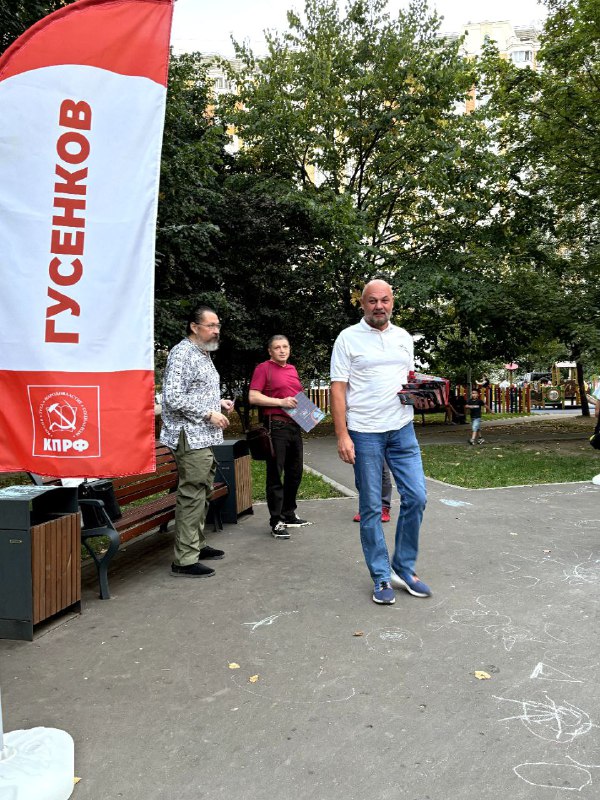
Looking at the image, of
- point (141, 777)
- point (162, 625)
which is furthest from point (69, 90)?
point (162, 625)

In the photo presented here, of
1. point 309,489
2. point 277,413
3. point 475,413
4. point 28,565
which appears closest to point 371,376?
point 277,413

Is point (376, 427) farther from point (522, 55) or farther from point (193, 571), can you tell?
point (522, 55)

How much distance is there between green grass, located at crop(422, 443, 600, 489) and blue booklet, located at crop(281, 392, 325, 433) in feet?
11.7

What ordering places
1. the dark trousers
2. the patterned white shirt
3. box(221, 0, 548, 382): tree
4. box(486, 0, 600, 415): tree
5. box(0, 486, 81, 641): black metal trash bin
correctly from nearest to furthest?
box(0, 486, 81, 641): black metal trash bin → the patterned white shirt → the dark trousers → box(486, 0, 600, 415): tree → box(221, 0, 548, 382): tree

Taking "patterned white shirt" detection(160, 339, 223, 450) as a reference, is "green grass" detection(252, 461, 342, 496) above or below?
Result: below

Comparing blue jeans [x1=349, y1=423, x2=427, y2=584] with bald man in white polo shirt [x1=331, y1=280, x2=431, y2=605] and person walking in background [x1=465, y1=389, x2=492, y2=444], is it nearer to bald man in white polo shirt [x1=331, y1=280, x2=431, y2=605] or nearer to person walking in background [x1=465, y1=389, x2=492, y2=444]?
bald man in white polo shirt [x1=331, y1=280, x2=431, y2=605]

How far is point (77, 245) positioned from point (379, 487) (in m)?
2.59

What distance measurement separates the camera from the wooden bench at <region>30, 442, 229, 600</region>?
15.2 ft

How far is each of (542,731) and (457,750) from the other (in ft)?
1.32

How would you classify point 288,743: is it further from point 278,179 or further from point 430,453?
point 278,179

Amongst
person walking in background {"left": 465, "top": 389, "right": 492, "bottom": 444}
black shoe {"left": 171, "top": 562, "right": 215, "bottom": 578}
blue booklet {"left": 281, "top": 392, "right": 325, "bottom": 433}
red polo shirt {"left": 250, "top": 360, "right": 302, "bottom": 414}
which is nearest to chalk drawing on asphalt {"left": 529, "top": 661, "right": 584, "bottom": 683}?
black shoe {"left": 171, "top": 562, "right": 215, "bottom": 578}

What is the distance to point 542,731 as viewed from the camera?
9.05ft

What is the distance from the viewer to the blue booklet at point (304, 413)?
20.6 feet

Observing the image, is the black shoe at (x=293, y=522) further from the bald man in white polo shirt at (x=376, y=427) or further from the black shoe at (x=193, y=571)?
the bald man in white polo shirt at (x=376, y=427)
